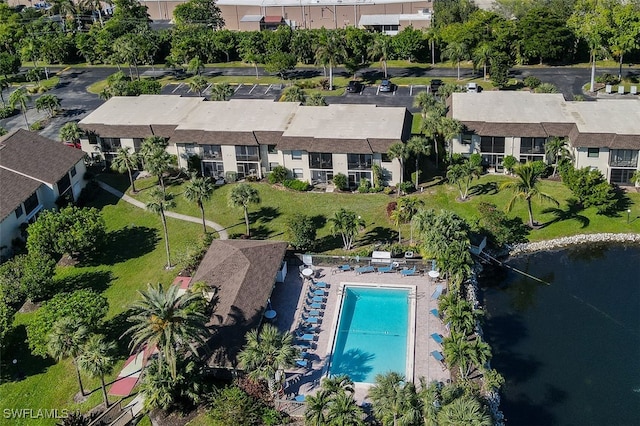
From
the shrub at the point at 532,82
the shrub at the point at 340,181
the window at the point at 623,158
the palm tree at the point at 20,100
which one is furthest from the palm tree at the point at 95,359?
the shrub at the point at 532,82

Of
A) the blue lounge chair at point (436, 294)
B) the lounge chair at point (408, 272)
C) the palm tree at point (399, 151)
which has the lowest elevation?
the blue lounge chair at point (436, 294)

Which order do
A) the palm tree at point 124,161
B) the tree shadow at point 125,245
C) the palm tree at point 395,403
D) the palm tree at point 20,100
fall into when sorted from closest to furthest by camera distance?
the palm tree at point 395,403
the tree shadow at point 125,245
the palm tree at point 124,161
the palm tree at point 20,100

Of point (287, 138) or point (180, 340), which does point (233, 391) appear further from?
point (287, 138)

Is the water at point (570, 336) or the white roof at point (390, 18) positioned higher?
the white roof at point (390, 18)

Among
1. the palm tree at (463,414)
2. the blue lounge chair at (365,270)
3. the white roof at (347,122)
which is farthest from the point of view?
the white roof at (347,122)

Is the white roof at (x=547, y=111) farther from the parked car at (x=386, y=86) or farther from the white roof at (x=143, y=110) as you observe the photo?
the white roof at (x=143, y=110)

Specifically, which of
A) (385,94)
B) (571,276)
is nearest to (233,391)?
(571,276)
